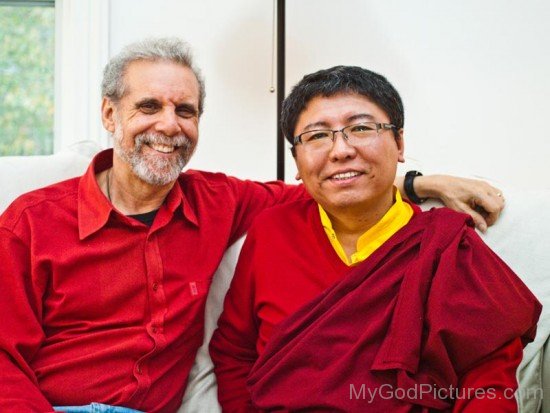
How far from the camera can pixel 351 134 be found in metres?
1.29

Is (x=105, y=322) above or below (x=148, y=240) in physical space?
below

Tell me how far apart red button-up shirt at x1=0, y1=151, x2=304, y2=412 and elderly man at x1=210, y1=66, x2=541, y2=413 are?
0.14 meters

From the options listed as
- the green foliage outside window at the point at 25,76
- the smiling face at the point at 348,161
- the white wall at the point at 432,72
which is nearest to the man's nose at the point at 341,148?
the smiling face at the point at 348,161

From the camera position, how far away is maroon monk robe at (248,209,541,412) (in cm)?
110

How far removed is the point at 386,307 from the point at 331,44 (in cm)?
149

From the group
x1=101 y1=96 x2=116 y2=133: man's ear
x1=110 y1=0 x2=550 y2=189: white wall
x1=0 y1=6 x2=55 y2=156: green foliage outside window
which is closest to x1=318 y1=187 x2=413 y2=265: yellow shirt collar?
x1=101 y1=96 x2=116 y2=133: man's ear

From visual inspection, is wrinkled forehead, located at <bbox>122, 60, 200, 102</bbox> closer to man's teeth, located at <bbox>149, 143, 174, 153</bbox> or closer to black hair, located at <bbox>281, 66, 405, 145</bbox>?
man's teeth, located at <bbox>149, 143, 174, 153</bbox>

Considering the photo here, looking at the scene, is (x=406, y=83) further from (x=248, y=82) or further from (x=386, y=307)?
(x=386, y=307)

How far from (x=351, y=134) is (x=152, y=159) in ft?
1.62

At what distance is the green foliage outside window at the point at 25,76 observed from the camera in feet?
8.03

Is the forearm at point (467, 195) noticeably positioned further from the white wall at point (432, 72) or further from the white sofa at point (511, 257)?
the white wall at point (432, 72)

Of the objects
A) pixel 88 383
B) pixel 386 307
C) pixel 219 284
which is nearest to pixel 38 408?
pixel 88 383

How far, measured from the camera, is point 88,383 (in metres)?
1.25

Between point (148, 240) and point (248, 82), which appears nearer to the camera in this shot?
point (148, 240)
